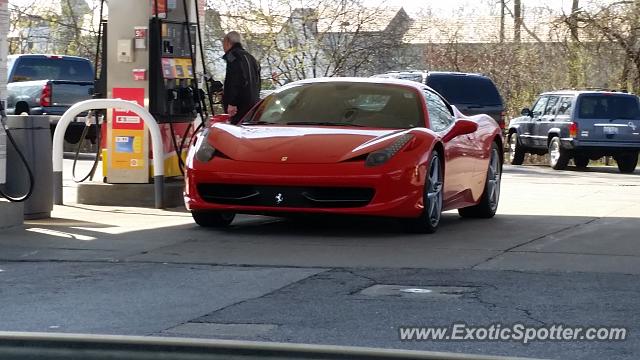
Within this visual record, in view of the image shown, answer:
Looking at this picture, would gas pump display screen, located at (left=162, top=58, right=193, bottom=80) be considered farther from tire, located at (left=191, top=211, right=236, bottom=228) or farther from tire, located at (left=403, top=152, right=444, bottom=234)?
tire, located at (left=403, top=152, right=444, bottom=234)

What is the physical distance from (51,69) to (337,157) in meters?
17.3

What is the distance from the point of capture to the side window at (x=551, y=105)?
2621 cm

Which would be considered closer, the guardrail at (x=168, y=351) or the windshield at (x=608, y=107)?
the guardrail at (x=168, y=351)

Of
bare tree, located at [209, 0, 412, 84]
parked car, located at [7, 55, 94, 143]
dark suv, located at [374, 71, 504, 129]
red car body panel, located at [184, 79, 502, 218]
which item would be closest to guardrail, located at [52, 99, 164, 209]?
red car body panel, located at [184, 79, 502, 218]

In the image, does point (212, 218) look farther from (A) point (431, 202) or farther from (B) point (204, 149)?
(A) point (431, 202)

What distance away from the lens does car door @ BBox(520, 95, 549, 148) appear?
26.7 m

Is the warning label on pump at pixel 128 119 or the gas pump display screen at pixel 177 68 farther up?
the gas pump display screen at pixel 177 68

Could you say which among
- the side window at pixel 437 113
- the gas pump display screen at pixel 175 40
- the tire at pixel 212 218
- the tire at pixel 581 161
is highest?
the gas pump display screen at pixel 175 40

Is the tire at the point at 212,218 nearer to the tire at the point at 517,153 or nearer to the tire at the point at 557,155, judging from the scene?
the tire at the point at 557,155

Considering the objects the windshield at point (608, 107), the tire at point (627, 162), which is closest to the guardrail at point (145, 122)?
the windshield at point (608, 107)

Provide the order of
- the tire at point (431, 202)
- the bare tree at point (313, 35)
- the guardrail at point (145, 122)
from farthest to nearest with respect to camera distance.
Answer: the bare tree at point (313, 35), the guardrail at point (145, 122), the tire at point (431, 202)

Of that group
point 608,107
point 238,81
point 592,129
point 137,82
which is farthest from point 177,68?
point 608,107

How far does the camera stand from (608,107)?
83.0 feet

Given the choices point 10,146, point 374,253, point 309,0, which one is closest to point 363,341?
point 374,253
